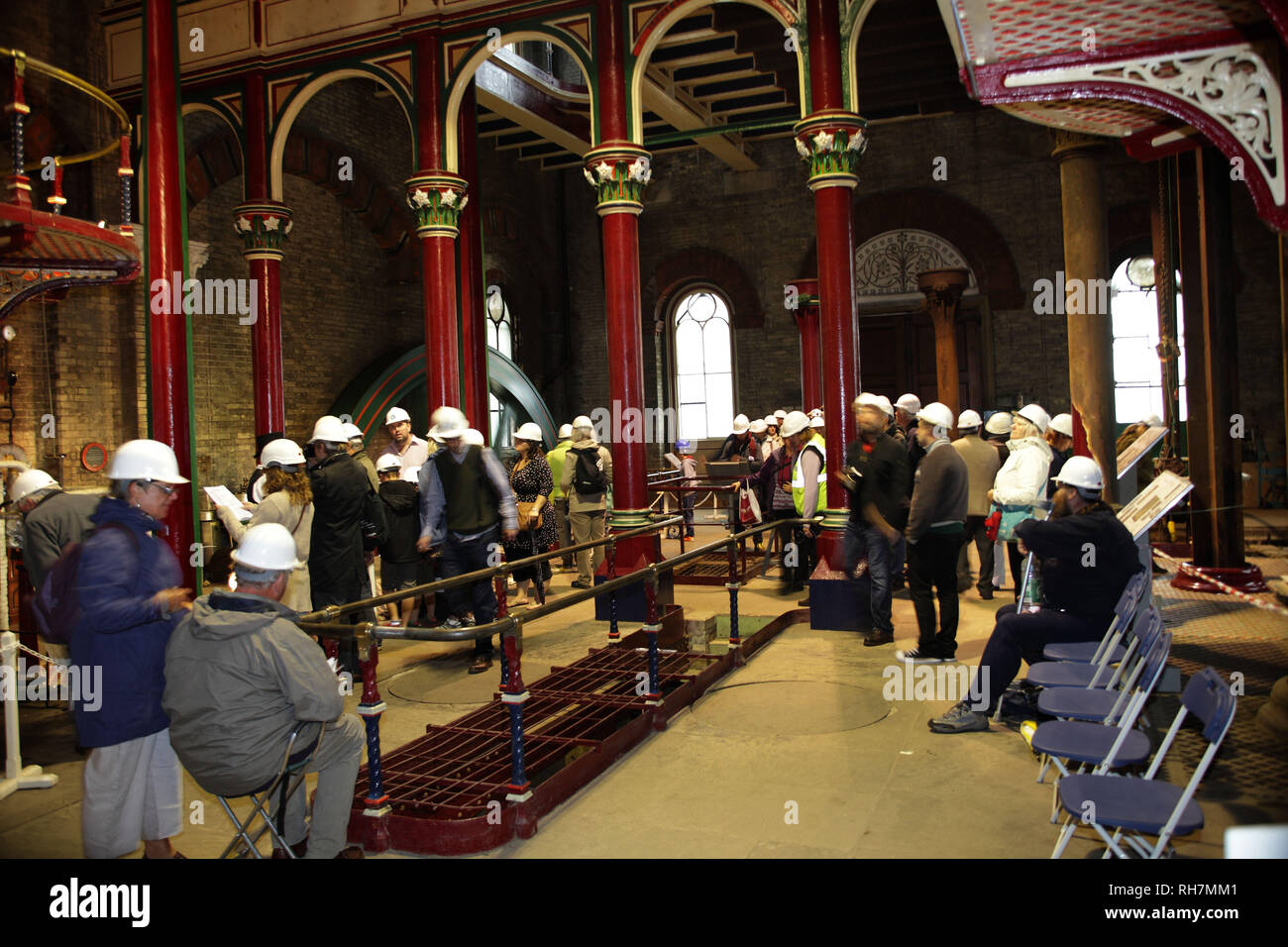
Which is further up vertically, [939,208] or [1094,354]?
[939,208]

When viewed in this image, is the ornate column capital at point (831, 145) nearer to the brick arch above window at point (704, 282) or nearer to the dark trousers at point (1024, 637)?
the dark trousers at point (1024, 637)

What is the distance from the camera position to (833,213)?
7617 mm

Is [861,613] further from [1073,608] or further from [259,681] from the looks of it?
[259,681]

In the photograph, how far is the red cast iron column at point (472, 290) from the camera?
9.60 metres

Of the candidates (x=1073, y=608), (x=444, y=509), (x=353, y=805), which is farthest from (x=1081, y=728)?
(x=444, y=509)

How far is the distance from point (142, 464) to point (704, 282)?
15235 mm

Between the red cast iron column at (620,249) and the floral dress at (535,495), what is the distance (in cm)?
80

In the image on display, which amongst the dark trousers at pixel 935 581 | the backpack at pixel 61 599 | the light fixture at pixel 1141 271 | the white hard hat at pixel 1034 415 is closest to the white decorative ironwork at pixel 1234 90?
the dark trousers at pixel 935 581

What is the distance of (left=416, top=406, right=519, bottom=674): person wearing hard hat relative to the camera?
6594mm

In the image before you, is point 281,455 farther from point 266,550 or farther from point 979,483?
point 979,483

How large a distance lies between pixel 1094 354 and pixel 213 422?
10.1 metres

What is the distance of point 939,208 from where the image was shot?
16.1m

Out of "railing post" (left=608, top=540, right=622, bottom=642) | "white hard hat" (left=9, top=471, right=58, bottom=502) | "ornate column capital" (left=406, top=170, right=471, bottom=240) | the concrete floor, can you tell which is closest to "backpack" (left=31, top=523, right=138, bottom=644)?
the concrete floor
